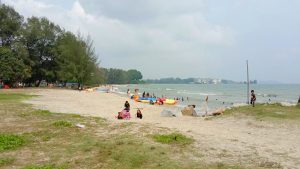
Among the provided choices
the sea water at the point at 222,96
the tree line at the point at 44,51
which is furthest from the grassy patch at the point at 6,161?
the tree line at the point at 44,51

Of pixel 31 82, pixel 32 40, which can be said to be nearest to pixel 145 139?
pixel 32 40

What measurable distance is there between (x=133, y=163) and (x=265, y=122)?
11344 millimetres

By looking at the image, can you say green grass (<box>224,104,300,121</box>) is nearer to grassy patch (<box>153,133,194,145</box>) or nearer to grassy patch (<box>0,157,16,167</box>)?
grassy patch (<box>153,133,194,145</box>)

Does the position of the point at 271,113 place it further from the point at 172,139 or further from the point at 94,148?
the point at 94,148

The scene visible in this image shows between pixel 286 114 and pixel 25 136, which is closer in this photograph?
pixel 25 136

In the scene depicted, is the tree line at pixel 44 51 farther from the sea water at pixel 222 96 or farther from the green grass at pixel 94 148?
the green grass at pixel 94 148

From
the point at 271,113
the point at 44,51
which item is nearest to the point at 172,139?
the point at 271,113

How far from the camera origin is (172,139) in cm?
1252

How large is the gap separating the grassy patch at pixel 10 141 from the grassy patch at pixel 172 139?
495cm

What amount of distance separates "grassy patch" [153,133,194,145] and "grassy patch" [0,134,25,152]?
4.95m

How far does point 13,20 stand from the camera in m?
65.1

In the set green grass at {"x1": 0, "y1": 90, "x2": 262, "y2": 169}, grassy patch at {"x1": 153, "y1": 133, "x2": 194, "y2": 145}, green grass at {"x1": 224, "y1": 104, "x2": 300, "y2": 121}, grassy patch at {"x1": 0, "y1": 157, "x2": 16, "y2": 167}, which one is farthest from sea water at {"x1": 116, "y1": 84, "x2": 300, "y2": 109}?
grassy patch at {"x1": 0, "y1": 157, "x2": 16, "y2": 167}

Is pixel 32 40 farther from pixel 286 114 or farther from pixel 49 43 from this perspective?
pixel 286 114

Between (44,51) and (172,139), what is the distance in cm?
6647
